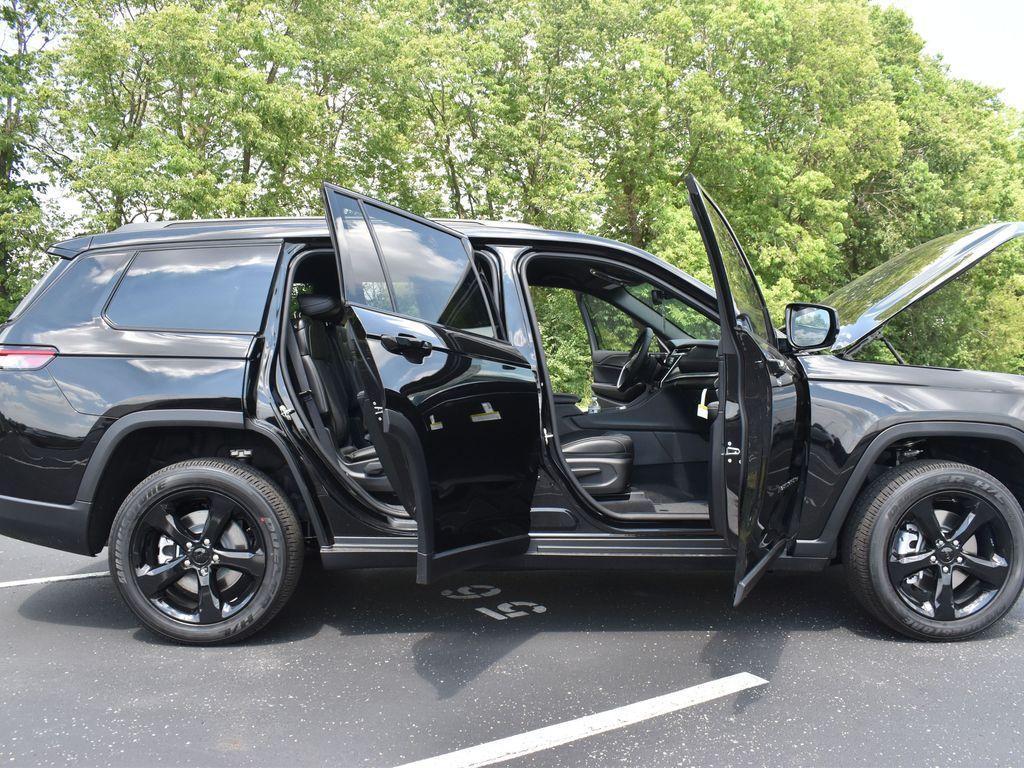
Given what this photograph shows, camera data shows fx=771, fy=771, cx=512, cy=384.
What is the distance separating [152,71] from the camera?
17.1m

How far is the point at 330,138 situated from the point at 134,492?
1796cm

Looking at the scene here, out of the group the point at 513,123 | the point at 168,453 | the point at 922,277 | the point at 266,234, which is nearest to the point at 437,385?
the point at 266,234

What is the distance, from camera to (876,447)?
3.32m

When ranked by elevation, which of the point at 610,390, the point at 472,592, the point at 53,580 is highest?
the point at 610,390

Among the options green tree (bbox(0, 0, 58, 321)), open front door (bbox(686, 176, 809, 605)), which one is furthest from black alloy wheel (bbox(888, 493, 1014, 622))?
green tree (bbox(0, 0, 58, 321))

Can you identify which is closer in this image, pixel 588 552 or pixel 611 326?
pixel 588 552

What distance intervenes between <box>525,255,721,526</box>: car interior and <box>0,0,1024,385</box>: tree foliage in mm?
13823

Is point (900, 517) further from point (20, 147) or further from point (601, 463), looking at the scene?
point (20, 147)

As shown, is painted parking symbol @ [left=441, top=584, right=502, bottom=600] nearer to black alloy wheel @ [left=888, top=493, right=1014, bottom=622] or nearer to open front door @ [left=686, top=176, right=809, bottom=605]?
open front door @ [left=686, top=176, right=809, bottom=605]

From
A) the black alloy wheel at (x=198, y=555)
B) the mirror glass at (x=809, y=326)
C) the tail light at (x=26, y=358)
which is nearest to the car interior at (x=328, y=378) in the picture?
the black alloy wheel at (x=198, y=555)

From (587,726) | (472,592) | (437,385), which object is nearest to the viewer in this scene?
(587,726)

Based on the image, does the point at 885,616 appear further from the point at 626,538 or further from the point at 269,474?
the point at 269,474

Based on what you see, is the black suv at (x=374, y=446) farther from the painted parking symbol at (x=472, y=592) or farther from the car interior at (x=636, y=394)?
the painted parking symbol at (x=472, y=592)

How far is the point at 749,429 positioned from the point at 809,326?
2.83 ft
